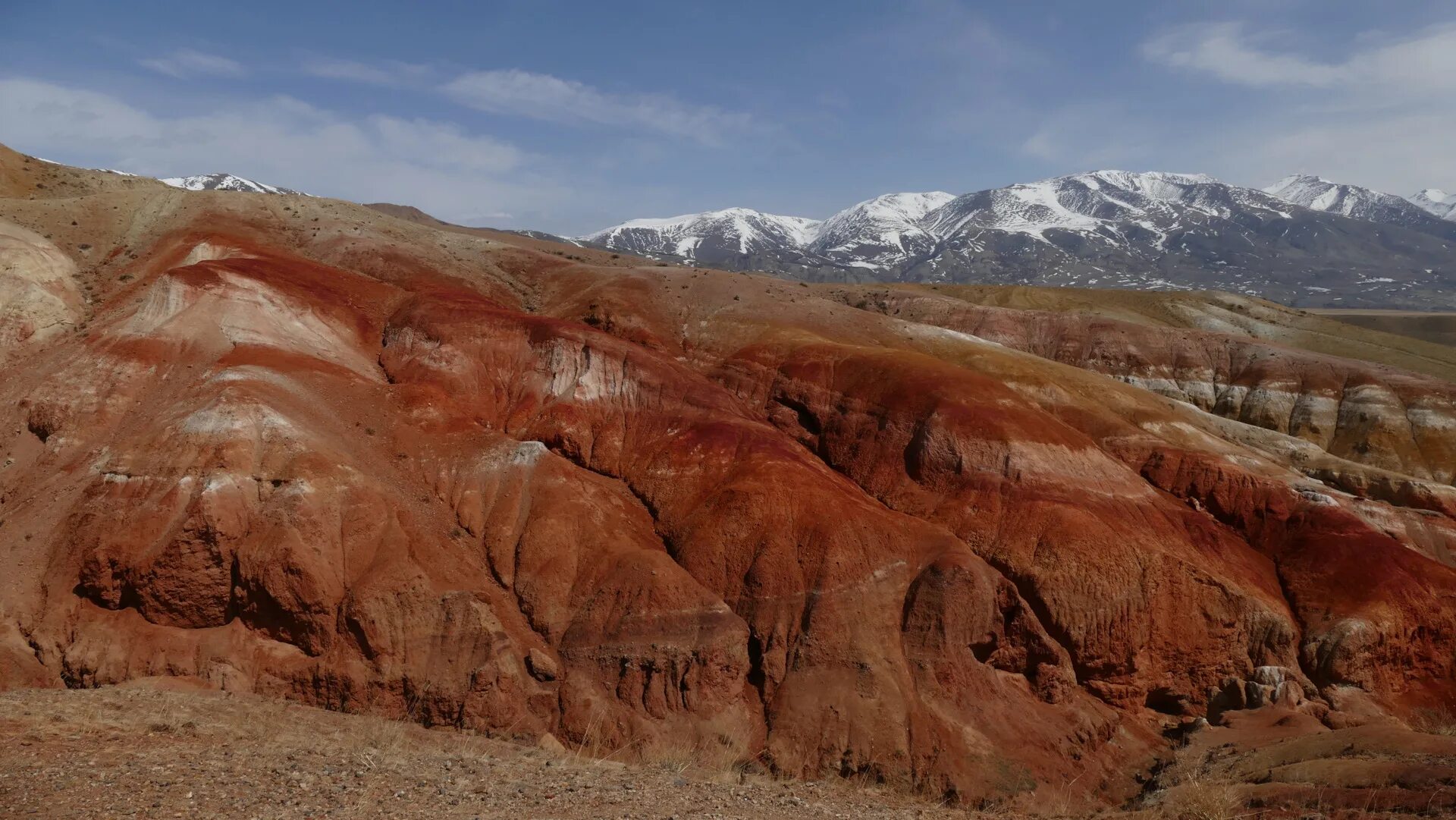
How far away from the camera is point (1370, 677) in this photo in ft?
109

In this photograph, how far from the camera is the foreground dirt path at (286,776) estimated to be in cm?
1316

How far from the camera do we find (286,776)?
1472cm

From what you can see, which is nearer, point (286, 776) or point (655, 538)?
point (286, 776)

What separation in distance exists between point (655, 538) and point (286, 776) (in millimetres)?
18890

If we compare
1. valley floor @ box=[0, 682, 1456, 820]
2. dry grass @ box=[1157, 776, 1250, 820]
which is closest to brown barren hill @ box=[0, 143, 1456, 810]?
dry grass @ box=[1157, 776, 1250, 820]

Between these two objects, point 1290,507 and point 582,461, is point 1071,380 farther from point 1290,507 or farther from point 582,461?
point 582,461

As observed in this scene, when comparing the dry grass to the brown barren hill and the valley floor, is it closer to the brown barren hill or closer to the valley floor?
the valley floor

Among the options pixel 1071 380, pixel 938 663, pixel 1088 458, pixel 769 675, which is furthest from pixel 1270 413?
pixel 769 675

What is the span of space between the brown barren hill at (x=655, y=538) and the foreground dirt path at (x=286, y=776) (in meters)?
5.32

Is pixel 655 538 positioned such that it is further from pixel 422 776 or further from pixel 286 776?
pixel 286 776

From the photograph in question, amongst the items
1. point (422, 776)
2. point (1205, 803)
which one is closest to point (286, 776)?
point (422, 776)

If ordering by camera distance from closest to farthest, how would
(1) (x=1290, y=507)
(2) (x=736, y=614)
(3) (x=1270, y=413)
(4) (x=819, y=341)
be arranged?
(2) (x=736, y=614) → (1) (x=1290, y=507) → (4) (x=819, y=341) → (3) (x=1270, y=413)

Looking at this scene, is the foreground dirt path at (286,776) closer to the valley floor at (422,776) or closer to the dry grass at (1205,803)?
the valley floor at (422,776)

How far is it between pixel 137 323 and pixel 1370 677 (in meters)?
49.0
